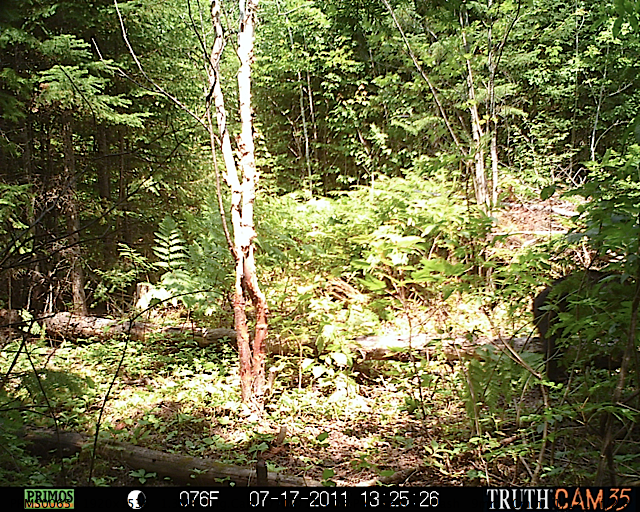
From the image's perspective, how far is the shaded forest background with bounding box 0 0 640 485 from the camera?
240 centimetres

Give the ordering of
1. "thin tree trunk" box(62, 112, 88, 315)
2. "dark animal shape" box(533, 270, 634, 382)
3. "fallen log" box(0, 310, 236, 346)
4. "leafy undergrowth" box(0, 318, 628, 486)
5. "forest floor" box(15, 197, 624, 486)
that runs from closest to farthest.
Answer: "dark animal shape" box(533, 270, 634, 382) → "leafy undergrowth" box(0, 318, 628, 486) → "forest floor" box(15, 197, 624, 486) → "fallen log" box(0, 310, 236, 346) → "thin tree trunk" box(62, 112, 88, 315)

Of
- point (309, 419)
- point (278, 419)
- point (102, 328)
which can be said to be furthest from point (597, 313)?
point (102, 328)

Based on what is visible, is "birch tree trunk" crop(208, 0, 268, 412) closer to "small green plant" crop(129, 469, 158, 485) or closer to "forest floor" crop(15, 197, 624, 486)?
"forest floor" crop(15, 197, 624, 486)

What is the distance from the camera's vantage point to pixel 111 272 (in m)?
6.04

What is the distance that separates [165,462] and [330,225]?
3475mm

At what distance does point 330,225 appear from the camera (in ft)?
19.7

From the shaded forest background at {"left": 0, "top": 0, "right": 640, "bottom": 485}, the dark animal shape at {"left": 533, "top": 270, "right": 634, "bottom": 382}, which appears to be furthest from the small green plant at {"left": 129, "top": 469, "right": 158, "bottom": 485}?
the dark animal shape at {"left": 533, "top": 270, "right": 634, "bottom": 382}

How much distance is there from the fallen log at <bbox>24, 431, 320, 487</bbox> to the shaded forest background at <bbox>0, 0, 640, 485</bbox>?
0.18 metres

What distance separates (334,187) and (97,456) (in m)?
6.79

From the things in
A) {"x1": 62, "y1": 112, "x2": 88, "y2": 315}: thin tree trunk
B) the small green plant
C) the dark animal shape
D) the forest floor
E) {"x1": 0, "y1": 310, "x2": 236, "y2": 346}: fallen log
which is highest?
{"x1": 62, "y1": 112, "x2": 88, "y2": 315}: thin tree trunk

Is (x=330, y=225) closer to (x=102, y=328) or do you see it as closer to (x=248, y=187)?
(x=248, y=187)

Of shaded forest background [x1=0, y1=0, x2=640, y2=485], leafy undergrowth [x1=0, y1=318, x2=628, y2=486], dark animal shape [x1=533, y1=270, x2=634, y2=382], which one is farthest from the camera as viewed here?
leafy undergrowth [x1=0, y1=318, x2=628, y2=486]

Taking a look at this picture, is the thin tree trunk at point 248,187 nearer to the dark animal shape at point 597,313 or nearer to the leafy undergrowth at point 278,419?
the leafy undergrowth at point 278,419

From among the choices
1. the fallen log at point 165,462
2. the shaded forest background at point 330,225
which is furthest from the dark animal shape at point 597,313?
the fallen log at point 165,462
